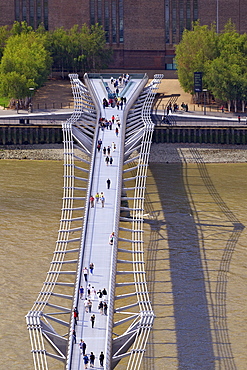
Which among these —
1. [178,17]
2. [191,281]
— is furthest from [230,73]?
[191,281]

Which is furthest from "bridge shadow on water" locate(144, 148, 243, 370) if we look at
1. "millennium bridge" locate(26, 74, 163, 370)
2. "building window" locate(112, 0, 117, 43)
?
"building window" locate(112, 0, 117, 43)

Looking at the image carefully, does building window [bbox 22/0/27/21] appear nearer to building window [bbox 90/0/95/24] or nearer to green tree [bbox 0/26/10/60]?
green tree [bbox 0/26/10/60]

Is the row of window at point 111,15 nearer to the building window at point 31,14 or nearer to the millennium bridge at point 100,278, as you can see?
the building window at point 31,14

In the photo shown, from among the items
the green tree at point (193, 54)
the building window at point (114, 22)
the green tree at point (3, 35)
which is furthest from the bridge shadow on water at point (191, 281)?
the building window at point (114, 22)

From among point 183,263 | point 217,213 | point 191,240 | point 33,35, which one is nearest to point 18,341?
point 183,263

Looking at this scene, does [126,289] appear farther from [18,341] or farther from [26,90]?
[26,90]

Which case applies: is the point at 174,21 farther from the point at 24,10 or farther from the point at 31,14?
the point at 24,10
